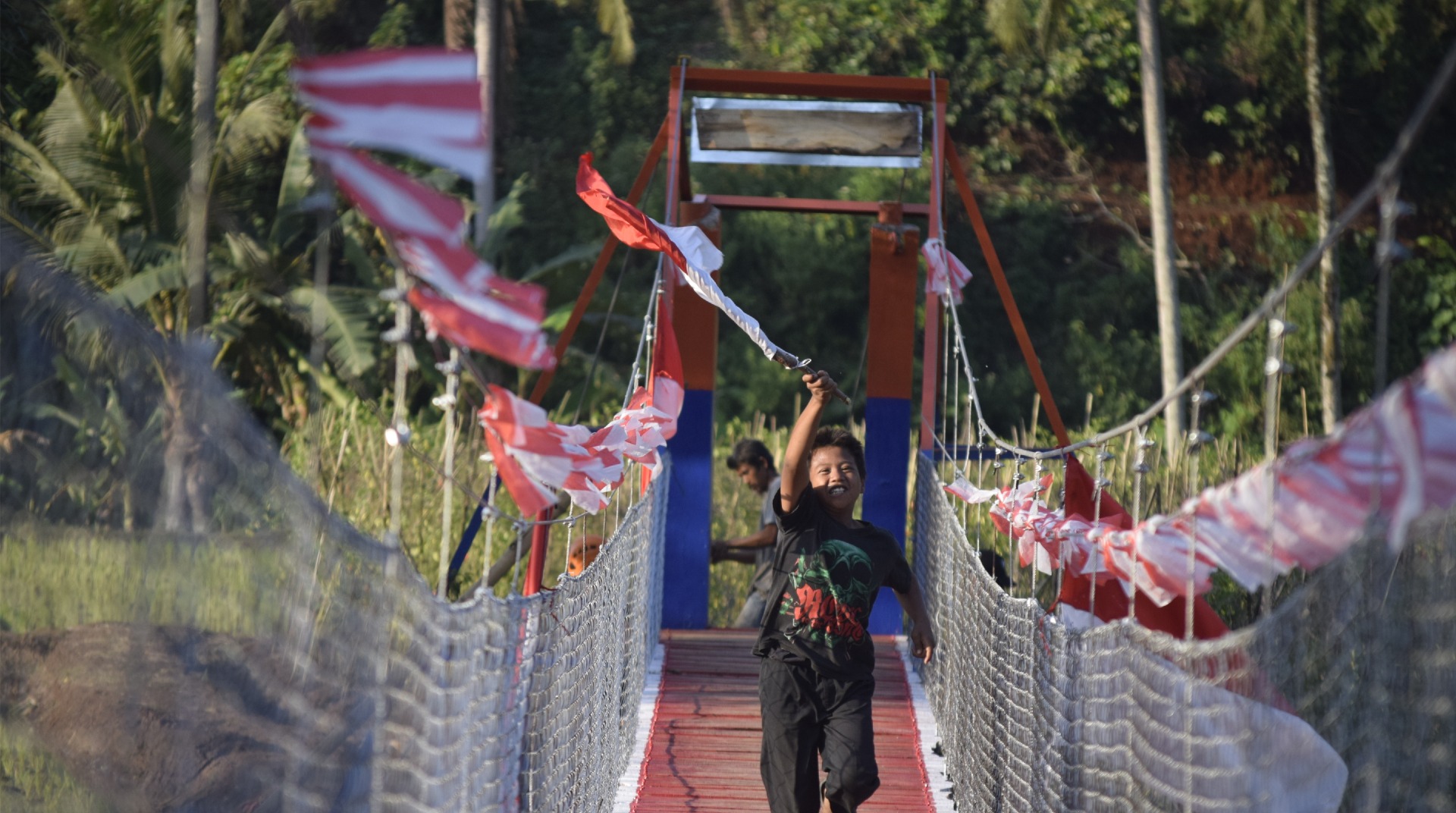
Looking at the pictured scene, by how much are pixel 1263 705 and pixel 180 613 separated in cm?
141

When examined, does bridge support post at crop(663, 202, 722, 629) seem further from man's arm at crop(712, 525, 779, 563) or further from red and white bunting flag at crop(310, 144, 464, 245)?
red and white bunting flag at crop(310, 144, 464, 245)

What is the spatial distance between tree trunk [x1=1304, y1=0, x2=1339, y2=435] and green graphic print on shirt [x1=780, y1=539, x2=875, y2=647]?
10.0 m

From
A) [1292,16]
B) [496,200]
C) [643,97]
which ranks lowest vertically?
[496,200]

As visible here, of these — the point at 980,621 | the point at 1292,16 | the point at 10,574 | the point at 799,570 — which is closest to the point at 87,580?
the point at 10,574

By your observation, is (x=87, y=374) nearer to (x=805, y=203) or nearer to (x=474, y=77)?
(x=474, y=77)

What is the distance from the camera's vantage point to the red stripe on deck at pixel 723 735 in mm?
4156

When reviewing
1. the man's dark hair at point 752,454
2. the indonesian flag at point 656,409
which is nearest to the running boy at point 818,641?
the indonesian flag at point 656,409

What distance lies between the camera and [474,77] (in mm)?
1838

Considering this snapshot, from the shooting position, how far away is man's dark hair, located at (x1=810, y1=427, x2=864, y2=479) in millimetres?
3447

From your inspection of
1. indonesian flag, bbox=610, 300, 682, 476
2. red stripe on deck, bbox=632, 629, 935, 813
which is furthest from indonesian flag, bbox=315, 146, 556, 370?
red stripe on deck, bbox=632, 629, 935, 813

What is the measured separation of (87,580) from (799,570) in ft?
6.11

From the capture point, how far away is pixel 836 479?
132 inches

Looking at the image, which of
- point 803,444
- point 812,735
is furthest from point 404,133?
point 812,735

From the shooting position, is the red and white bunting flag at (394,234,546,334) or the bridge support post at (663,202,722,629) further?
the bridge support post at (663,202,722,629)
